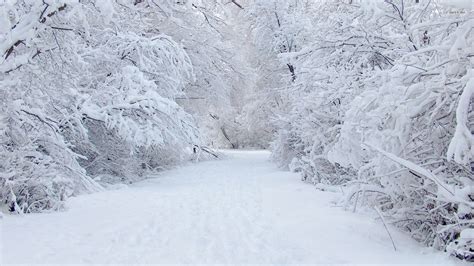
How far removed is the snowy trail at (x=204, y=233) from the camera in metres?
5.20

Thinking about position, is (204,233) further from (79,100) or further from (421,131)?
(79,100)

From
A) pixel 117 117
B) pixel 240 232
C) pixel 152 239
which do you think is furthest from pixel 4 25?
pixel 117 117

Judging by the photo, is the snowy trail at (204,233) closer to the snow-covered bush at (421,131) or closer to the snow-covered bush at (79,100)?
the snow-covered bush at (421,131)

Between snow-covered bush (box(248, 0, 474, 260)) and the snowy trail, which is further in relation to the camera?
the snowy trail

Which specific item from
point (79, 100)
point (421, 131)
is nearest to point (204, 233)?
point (421, 131)

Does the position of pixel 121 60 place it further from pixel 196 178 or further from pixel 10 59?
pixel 10 59

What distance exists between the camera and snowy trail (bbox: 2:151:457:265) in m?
5.20

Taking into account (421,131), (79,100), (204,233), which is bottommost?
(204,233)

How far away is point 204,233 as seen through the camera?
6383mm

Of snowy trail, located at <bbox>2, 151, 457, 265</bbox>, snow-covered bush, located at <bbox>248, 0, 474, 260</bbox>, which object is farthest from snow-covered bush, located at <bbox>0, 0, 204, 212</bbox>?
snow-covered bush, located at <bbox>248, 0, 474, 260</bbox>

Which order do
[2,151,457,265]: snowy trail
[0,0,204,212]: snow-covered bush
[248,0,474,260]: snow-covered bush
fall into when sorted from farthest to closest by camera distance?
[0,0,204,212]: snow-covered bush
[2,151,457,265]: snowy trail
[248,0,474,260]: snow-covered bush

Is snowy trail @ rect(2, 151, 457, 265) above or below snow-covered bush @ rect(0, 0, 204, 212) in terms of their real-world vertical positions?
below

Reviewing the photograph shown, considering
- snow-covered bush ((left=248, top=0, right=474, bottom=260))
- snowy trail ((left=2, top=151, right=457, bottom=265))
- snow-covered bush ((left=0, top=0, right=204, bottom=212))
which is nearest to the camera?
snow-covered bush ((left=248, top=0, right=474, bottom=260))

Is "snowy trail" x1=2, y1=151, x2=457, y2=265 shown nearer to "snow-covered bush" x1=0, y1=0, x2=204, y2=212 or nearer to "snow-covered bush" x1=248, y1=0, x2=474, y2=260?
"snow-covered bush" x1=248, y1=0, x2=474, y2=260
